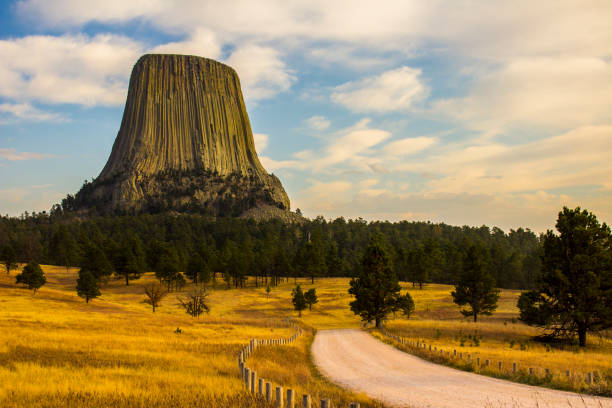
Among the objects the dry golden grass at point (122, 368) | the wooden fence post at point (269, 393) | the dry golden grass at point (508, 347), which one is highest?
the wooden fence post at point (269, 393)

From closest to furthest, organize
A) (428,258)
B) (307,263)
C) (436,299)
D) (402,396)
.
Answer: (402,396) < (436,299) < (428,258) < (307,263)

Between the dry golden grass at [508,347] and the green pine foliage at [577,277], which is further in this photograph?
the green pine foliage at [577,277]

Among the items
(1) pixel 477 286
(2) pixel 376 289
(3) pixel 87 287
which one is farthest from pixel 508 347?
(3) pixel 87 287

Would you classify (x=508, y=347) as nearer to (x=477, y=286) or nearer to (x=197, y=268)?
(x=477, y=286)

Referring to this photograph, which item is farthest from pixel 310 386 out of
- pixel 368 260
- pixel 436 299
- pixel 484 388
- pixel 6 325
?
pixel 436 299

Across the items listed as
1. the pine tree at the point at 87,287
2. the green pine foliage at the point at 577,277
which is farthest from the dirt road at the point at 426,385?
the pine tree at the point at 87,287

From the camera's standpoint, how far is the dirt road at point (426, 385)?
49.0 feet

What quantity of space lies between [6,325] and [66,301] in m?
33.5

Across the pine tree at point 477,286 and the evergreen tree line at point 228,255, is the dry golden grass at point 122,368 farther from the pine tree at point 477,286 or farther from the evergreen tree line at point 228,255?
the evergreen tree line at point 228,255

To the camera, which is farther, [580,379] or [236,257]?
[236,257]

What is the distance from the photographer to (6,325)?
32.0 metres

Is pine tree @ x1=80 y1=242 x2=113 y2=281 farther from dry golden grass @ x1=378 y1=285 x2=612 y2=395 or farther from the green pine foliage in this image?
the green pine foliage

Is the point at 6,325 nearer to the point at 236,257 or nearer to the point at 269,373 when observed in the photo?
the point at 269,373

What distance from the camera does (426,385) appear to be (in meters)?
18.6
